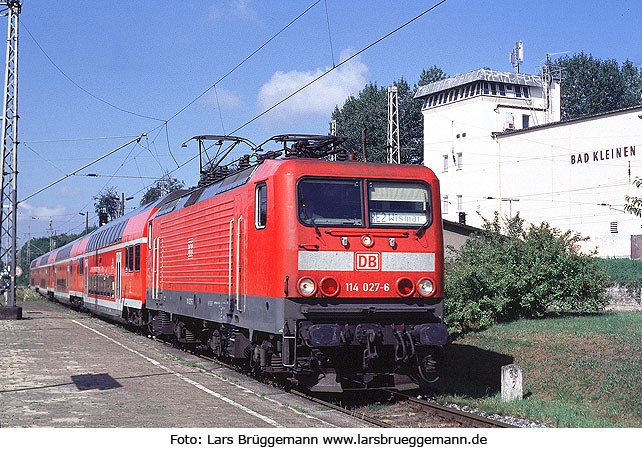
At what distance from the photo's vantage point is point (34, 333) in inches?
930

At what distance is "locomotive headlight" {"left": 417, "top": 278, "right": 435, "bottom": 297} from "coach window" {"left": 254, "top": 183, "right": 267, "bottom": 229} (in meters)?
2.47

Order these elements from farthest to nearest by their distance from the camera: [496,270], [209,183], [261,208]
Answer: [496,270] → [209,183] → [261,208]

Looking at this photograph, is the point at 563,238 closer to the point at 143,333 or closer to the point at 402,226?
the point at 402,226

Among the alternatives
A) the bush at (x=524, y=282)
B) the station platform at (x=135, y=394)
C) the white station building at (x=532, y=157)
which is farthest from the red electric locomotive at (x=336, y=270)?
the white station building at (x=532, y=157)

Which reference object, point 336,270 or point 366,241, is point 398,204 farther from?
point 336,270

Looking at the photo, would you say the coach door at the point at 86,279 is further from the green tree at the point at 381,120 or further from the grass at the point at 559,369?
the green tree at the point at 381,120

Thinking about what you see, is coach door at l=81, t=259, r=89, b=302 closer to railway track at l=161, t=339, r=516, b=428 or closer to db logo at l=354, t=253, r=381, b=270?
railway track at l=161, t=339, r=516, b=428

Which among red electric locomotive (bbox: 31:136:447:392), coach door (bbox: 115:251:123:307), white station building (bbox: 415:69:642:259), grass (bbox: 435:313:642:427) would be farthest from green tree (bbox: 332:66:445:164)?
red electric locomotive (bbox: 31:136:447:392)

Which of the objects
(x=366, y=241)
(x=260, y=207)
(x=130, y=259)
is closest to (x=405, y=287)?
(x=366, y=241)

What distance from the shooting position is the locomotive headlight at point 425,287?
1164 centimetres

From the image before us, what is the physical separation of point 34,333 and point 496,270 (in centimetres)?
1364

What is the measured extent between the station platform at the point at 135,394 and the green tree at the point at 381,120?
55009 mm

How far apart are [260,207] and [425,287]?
9.09 feet

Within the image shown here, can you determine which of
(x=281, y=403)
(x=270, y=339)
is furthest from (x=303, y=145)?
(x=281, y=403)
